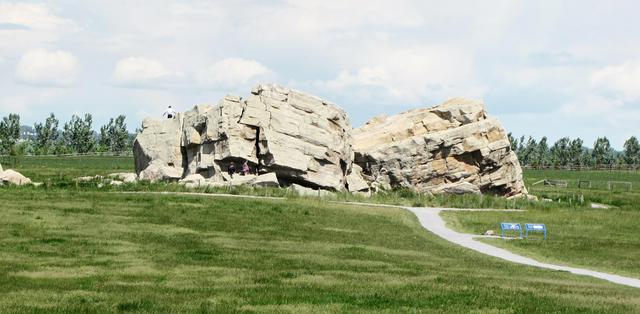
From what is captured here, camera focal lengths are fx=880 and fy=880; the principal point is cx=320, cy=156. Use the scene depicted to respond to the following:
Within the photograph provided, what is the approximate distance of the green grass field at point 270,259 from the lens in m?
21.4

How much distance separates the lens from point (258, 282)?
24.8 m

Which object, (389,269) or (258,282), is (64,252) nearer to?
(258,282)

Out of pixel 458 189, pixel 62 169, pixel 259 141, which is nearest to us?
pixel 259 141

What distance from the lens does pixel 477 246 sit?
4362 centimetres

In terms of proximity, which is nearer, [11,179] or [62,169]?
[11,179]

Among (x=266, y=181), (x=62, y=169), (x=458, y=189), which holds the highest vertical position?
(x=62, y=169)

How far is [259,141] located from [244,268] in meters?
48.4

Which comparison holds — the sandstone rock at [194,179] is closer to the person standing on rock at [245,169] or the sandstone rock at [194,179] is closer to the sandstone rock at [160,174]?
the sandstone rock at [160,174]

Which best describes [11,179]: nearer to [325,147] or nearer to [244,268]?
[325,147]

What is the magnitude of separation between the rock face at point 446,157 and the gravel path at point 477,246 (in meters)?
17.9

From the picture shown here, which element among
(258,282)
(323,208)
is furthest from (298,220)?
(258,282)

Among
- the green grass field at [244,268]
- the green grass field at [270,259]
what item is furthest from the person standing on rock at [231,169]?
the green grass field at [244,268]

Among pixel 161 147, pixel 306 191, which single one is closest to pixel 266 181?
pixel 306 191

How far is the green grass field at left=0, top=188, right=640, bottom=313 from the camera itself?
2119 cm
